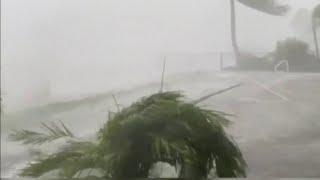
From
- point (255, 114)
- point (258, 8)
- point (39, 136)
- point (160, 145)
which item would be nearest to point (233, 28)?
point (258, 8)

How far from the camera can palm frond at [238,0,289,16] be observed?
157 cm

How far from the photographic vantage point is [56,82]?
1.74m

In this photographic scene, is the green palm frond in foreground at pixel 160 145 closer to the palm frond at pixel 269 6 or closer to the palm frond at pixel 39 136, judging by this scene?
the palm frond at pixel 39 136

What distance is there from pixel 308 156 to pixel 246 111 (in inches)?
8.9

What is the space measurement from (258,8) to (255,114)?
34 centimetres

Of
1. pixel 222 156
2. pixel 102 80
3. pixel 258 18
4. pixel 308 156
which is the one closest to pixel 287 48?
pixel 258 18

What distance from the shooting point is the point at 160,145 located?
127 centimetres

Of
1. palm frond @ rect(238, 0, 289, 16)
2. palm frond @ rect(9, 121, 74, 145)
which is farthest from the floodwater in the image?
palm frond @ rect(238, 0, 289, 16)

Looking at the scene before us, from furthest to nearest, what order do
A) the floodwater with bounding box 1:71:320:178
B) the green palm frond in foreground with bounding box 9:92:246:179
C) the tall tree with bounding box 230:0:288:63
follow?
the tall tree with bounding box 230:0:288:63 < the floodwater with bounding box 1:71:320:178 < the green palm frond in foreground with bounding box 9:92:246:179

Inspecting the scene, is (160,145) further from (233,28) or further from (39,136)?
(233,28)

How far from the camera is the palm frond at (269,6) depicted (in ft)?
5.15

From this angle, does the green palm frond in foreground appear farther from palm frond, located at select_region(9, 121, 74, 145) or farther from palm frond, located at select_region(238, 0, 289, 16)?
palm frond, located at select_region(238, 0, 289, 16)

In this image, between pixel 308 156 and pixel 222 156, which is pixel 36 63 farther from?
pixel 308 156


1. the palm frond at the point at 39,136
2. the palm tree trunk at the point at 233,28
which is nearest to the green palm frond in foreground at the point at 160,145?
the palm frond at the point at 39,136
